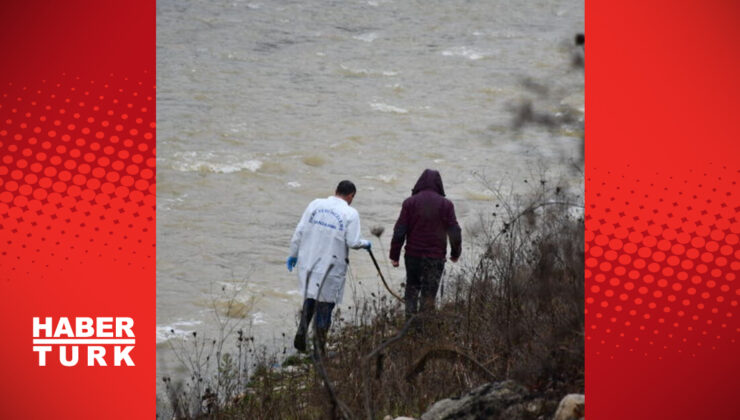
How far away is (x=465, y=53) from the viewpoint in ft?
87.4

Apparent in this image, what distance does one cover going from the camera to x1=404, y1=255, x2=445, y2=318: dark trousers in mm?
8312

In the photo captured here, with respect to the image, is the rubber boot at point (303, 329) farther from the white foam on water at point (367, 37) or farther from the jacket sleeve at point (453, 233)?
the white foam on water at point (367, 37)

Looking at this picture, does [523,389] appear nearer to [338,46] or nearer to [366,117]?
[366,117]

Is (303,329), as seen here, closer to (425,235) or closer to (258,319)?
(425,235)

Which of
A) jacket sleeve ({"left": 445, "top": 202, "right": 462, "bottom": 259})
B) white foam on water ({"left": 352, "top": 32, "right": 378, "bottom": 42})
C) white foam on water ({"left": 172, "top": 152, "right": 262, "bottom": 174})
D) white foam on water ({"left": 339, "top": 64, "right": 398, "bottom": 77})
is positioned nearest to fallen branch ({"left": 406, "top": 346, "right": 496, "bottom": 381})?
jacket sleeve ({"left": 445, "top": 202, "right": 462, "bottom": 259})

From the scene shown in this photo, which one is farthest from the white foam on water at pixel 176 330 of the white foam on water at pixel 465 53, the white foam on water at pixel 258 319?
the white foam on water at pixel 465 53

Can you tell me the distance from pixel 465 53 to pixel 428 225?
61.3 ft

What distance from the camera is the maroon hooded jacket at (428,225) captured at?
27.9 ft

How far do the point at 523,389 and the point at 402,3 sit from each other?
25488mm

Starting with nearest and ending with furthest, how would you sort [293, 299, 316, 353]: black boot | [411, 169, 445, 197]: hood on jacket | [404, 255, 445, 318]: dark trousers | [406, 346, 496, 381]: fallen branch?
[406, 346, 496, 381]: fallen branch
[293, 299, 316, 353]: black boot
[404, 255, 445, 318]: dark trousers
[411, 169, 445, 197]: hood on jacket

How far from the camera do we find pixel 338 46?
87.1ft

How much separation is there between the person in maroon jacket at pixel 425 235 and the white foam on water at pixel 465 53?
18144 millimetres

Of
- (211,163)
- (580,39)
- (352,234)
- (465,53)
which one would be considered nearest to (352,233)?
(352,234)

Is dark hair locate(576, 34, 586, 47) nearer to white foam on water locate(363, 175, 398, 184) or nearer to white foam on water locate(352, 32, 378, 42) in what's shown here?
white foam on water locate(363, 175, 398, 184)
